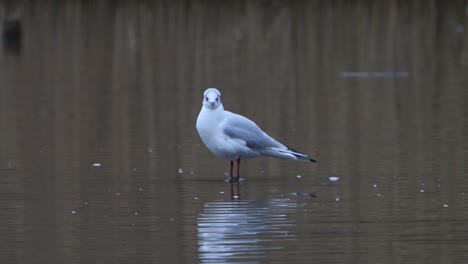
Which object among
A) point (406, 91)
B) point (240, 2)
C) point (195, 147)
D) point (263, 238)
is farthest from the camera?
point (240, 2)

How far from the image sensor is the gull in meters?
10.9

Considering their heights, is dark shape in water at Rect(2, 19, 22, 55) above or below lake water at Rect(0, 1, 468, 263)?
above

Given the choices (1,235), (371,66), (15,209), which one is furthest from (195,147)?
(371,66)

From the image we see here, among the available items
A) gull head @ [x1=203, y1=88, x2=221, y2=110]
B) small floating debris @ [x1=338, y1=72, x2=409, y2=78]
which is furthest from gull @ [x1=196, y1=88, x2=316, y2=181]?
small floating debris @ [x1=338, y1=72, x2=409, y2=78]

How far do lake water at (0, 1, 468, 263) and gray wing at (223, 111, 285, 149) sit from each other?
0.27 meters

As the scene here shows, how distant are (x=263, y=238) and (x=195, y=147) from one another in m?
4.68

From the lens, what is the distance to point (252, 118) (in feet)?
49.1

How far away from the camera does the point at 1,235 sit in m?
8.39

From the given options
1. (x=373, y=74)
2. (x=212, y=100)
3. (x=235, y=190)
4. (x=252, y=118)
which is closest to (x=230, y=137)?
(x=212, y=100)

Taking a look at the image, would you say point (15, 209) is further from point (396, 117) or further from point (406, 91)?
point (406, 91)

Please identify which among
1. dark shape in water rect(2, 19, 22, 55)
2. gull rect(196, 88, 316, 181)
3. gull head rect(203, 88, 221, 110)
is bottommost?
gull rect(196, 88, 316, 181)

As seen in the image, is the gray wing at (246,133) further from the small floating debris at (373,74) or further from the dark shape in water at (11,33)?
the dark shape in water at (11,33)

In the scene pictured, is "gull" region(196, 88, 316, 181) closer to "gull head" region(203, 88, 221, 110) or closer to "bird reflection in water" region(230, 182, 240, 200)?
"gull head" region(203, 88, 221, 110)

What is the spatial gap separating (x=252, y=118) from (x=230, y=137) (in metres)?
4.08
